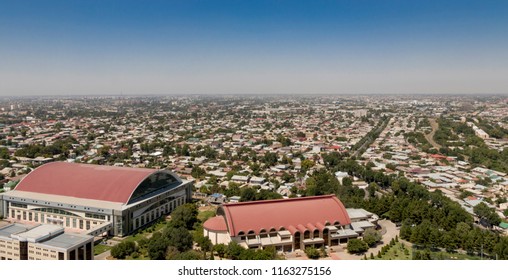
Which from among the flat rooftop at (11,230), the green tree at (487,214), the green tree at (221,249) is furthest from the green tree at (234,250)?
the green tree at (487,214)

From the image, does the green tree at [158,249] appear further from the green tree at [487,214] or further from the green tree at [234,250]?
the green tree at [487,214]

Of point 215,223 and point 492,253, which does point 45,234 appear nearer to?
point 215,223

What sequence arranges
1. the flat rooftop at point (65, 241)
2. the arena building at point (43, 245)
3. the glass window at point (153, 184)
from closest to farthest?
the arena building at point (43, 245) < the flat rooftop at point (65, 241) < the glass window at point (153, 184)

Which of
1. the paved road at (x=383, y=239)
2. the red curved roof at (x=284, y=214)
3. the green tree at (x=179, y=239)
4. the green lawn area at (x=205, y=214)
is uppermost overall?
the red curved roof at (x=284, y=214)

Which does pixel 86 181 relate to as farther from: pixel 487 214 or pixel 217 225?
pixel 487 214

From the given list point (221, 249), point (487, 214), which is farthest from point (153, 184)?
point (487, 214)

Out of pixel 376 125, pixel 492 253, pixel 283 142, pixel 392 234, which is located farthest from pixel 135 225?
pixel 376 125
